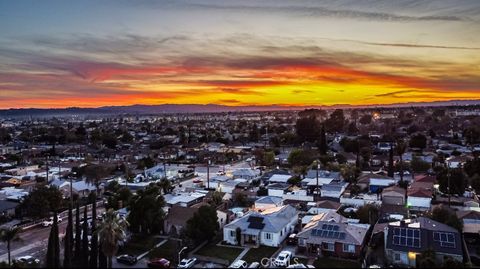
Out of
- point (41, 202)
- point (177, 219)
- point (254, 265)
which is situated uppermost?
point (41, 202)

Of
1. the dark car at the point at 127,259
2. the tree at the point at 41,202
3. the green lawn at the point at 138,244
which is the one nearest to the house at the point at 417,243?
the dark car at the point at 127,259

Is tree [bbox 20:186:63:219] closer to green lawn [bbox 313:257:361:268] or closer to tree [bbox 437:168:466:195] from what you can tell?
green lawn [bbox 313:257:361:268]

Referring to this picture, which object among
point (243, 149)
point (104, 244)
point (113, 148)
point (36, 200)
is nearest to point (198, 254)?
point (104, 244)

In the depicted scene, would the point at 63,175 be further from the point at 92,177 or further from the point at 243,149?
the point at 243,149

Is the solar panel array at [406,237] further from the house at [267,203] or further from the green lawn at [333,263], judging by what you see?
the house at [267,203]

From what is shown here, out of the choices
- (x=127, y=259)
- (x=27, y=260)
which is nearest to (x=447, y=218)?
(x=127, y=259)

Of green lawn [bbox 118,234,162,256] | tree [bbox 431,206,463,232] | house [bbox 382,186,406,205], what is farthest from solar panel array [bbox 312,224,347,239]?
house [bbox 382,186,406,205]

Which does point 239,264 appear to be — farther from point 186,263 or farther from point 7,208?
point 7,208

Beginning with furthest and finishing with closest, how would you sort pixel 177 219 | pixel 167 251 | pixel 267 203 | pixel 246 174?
pixel 246 174 → pixel 267 203 → pixel 177 219 → pixel 167 251
